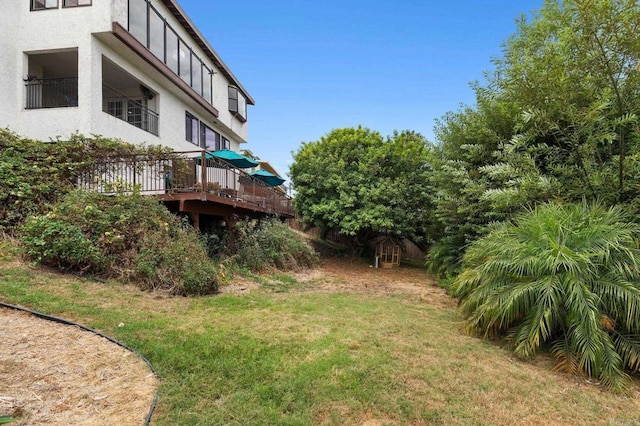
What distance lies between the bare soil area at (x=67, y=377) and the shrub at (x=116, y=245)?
2078mm

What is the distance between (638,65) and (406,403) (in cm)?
545

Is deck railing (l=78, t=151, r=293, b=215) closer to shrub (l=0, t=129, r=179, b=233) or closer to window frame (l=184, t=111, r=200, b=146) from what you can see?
shrub (l=0, t=129, r=179, b=233)

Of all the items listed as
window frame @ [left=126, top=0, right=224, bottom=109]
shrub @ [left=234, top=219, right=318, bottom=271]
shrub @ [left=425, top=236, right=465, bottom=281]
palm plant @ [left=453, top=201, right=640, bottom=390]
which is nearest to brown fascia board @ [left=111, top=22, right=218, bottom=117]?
window frame @ [left=126, top=0, right=224, bottom=109]

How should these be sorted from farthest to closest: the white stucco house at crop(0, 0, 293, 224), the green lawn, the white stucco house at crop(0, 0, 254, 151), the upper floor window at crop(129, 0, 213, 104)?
the upper floor window at crop(129, 0, 213, 104), the white stucco house at crop(0, 0, 254, 151), the white stucco house at crop(0, 0, 293, 224), the green lawn

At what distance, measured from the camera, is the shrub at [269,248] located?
32.4 feet

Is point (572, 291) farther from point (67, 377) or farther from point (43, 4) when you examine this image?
point (43, 4)

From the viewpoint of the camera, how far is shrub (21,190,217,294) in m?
6.01

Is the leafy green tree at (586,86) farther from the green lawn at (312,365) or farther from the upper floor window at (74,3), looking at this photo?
the upper floor window at (74,3)

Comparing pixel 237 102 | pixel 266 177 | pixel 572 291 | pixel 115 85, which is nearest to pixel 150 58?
pixel 115 85

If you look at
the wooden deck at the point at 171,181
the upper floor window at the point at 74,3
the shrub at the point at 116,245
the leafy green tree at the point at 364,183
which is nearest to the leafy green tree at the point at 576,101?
the shrub at the point at 116,245

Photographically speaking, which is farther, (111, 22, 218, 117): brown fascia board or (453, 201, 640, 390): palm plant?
(111, 22, 218, 117): brown fascia board

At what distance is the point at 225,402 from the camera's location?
293 centimetres

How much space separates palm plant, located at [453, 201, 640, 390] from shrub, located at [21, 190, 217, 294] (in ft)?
17.0

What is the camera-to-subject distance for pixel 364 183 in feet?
44.4
